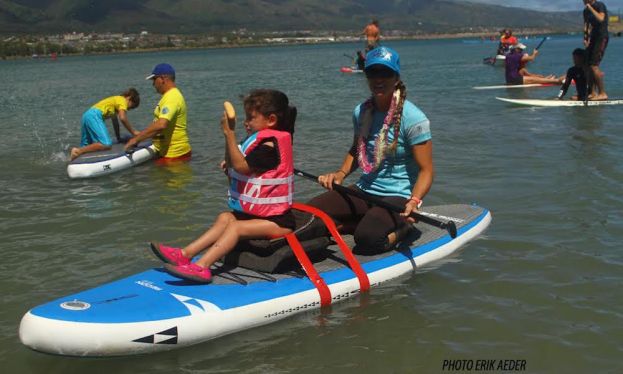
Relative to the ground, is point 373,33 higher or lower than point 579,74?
higher

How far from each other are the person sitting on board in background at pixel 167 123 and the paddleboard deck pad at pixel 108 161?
0.16 meters

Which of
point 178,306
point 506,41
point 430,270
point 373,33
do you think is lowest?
point 430,270

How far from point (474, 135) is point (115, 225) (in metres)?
8.67

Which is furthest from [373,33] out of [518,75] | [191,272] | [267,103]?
[191,272]

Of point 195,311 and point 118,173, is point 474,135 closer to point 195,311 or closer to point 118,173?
point 118,173

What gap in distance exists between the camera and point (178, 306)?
5.15m

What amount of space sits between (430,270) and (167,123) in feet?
21.7

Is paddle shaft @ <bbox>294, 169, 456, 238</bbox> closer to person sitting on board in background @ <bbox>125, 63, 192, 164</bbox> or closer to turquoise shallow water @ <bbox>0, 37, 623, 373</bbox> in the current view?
turquoise shallow water @ <bbox>0, 37, 623, 373</bbox>

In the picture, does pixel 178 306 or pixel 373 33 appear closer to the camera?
pixel 178 306

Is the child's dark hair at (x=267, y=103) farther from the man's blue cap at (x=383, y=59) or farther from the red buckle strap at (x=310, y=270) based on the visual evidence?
the red buckle strap at (x=310, y=270)

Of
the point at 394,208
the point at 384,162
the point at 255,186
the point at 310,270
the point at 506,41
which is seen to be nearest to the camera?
the point at 255,186

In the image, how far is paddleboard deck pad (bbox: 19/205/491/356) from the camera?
4.76 m

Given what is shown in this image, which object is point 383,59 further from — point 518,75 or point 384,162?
point 518,75

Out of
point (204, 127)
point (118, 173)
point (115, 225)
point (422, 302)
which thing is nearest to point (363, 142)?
point (422, 302)
